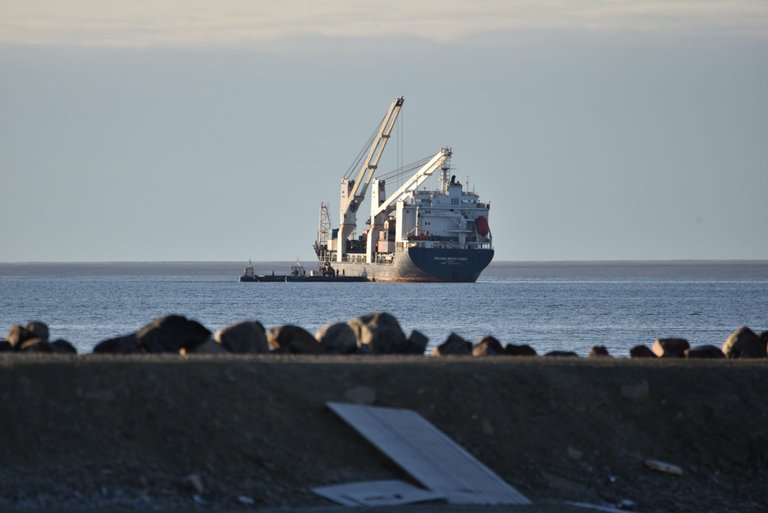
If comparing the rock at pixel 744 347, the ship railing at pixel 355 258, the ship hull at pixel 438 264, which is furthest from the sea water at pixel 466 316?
the ship railing at pixel 355 258

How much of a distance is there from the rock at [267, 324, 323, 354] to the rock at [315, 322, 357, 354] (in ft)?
0.31

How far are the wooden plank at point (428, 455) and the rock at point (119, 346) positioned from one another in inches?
179

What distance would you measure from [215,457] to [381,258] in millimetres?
118158

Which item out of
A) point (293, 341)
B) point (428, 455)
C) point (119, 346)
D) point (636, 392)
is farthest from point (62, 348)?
point (636, 392)

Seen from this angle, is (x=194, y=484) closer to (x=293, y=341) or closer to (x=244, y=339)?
(x=244, y=339)

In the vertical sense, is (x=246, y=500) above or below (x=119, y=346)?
below

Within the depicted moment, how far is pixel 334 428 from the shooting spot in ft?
46.1

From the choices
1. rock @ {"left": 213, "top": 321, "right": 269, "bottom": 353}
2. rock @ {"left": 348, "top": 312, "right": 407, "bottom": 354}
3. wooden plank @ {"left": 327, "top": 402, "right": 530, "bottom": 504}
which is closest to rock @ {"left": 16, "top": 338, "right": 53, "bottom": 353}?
rock @ {"left": 213, "top": 321, "right": 269, "bottom": 353}

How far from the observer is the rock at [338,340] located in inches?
763

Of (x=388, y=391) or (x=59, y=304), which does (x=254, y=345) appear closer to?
(x=388, y=391)

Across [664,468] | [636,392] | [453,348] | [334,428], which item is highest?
[453,348]

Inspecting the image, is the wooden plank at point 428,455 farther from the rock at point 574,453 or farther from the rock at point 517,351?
the rock at point 517,351

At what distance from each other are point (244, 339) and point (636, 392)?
5.30m

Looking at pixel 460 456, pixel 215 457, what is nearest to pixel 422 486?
pixel 460 456
